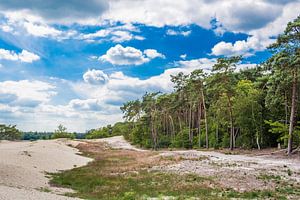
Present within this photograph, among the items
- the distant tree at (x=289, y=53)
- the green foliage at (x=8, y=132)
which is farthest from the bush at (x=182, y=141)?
the green foliage at (x=8, y=132)

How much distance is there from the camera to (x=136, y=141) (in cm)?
10106

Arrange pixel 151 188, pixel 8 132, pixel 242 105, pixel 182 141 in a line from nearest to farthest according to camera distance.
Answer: pixel 151 188 → pixel 242 105 → pixel 182 141 → pixel 8 132

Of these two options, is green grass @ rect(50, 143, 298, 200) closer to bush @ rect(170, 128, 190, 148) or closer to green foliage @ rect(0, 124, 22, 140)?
bush @ rect(170, 128, 190, 148)

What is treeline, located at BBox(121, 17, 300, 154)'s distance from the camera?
40.4 m

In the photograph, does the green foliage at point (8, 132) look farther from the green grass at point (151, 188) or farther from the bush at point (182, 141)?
the green grass at point (151, 188)

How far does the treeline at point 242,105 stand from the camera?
40438 millimetres

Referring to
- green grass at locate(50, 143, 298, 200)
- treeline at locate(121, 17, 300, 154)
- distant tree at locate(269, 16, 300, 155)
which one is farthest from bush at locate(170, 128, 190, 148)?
green grass at locate(50, 143, 298, 200)

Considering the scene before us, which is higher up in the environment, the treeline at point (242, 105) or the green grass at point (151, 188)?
the treeline at point (242, 105)

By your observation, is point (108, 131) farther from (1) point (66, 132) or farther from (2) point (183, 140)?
(2) point (183, 140)

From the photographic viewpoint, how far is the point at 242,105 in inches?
2215

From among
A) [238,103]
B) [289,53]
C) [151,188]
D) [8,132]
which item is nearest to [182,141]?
[238,103]

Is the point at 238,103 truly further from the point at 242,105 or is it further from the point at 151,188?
the point at 151,188

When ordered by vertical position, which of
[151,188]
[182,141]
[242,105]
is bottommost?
[151,188]

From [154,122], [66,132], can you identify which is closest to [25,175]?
[154,122]
